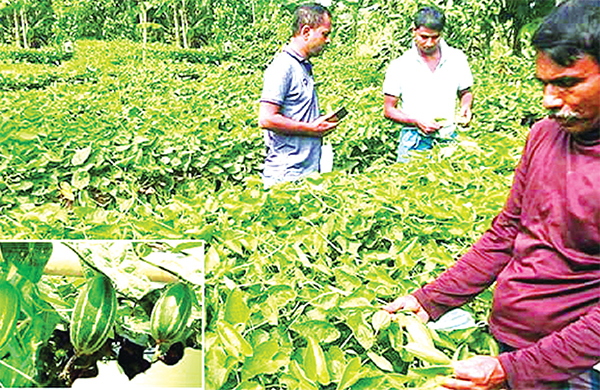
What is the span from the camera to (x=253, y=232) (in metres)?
1.73

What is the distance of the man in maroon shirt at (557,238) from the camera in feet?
3.43

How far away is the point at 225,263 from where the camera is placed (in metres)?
1.47

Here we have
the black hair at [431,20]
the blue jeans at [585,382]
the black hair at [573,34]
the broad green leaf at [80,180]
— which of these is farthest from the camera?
the black hair at [431,20]

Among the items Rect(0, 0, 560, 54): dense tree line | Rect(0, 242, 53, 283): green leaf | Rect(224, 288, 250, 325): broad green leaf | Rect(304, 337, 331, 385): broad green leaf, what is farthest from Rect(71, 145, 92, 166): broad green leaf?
Rect(0, 0, 560, 54): dense tree line

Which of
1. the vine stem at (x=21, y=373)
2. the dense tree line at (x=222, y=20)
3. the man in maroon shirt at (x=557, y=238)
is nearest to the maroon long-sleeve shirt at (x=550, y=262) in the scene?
the man in maroon shirt at (x=557, y=238)

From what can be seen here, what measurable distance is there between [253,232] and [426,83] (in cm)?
182

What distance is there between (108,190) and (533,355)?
254cm

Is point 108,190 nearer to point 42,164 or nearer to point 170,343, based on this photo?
point 42,164

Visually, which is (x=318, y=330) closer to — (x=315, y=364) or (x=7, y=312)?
(x=315, y=364)

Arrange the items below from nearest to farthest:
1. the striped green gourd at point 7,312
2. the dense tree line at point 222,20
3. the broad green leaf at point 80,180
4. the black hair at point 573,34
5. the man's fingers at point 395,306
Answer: the striped green gourd at point 7,312 → the black hair at point 573,34 → the man's fingers at point 395,306 → the broad green leaf at point 80,180 → the dense tree line at point 222,20

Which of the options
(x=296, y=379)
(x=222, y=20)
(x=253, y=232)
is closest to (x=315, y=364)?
(x=296, y=379)

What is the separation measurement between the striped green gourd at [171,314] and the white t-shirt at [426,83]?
2641mm

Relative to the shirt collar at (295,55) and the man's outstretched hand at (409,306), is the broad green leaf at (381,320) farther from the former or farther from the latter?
the shirt collar at (295,55)

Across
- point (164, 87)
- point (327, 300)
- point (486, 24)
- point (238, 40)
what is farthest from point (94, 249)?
point (238, 40)
